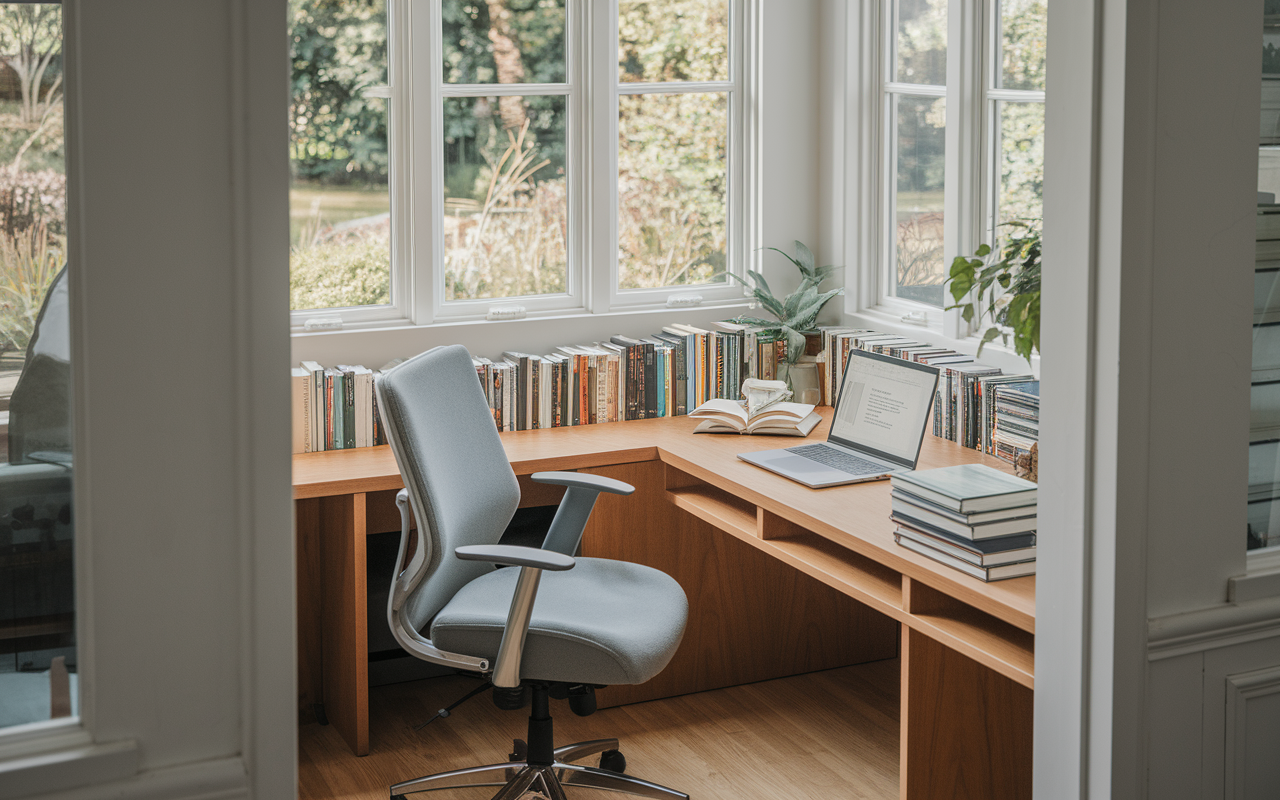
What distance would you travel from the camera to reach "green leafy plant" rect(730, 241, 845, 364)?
12.2 ft

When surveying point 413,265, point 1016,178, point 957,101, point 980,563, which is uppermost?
point 957,101

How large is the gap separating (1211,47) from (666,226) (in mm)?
2287

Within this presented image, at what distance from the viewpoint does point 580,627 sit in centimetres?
251

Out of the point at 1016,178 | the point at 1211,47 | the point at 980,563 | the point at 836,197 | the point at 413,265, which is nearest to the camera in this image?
the point at 1211,47

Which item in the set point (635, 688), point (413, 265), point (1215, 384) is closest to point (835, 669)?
point (635, 688)

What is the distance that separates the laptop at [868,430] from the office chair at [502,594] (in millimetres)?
460

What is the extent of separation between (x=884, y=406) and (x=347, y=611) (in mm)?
1462

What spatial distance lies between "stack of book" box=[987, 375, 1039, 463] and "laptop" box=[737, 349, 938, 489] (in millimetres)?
188

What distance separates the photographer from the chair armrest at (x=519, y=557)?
2.40m

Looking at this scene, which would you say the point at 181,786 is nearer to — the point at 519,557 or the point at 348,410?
the point at 519,557

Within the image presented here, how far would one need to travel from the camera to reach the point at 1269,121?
188 centimetres

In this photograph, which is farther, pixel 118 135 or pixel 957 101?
pixel 957 101

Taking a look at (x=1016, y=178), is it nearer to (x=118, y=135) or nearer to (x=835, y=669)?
(x=835, y=669)

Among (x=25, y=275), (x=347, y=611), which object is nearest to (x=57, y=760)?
(x=25, y=275)
